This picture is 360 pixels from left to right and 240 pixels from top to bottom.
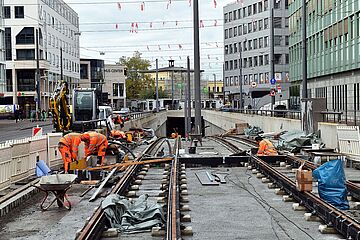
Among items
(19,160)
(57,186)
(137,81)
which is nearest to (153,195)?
(57,186)

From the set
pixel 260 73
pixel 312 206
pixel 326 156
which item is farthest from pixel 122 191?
pixel 260 73

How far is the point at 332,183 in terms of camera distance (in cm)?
1192

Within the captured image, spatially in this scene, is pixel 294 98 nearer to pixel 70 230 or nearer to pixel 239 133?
pixel 239 133

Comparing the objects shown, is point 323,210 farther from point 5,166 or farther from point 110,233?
point 5,166

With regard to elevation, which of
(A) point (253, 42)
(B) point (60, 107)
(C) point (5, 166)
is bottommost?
(C) point (5, 166)

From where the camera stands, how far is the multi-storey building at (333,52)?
138 feet

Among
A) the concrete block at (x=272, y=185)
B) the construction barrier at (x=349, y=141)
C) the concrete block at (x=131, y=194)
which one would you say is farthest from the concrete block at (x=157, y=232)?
the construction barrier at (x=349, y=141)

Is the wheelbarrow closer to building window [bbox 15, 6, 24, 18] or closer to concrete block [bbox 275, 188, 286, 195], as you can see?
concrete block [bbox 275, 188, 286, 195]

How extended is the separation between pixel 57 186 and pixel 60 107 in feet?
61.7

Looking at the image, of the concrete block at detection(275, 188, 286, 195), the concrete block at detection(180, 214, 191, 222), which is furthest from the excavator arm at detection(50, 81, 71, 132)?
the concrete block at detection(180, 214, 191, 222)

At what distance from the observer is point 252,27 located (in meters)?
110

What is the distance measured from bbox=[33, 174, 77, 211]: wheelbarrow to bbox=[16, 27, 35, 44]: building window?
8078 cm

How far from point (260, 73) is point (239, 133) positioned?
59057 millimetres

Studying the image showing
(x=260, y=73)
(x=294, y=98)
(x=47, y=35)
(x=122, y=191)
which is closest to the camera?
(x=122, y=191)
